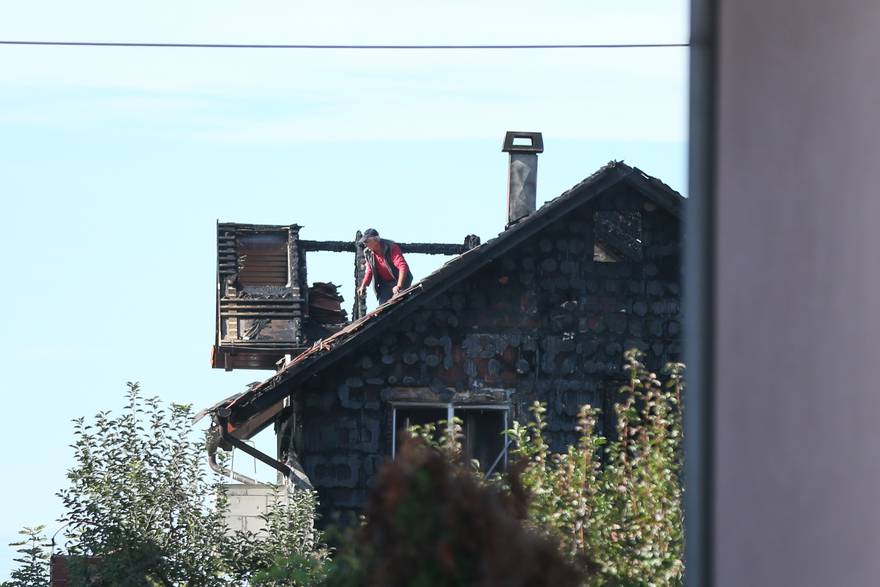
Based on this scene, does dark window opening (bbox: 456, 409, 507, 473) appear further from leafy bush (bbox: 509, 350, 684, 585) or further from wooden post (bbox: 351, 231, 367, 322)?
wooden post (bbox: 351, 231, 367, 322)

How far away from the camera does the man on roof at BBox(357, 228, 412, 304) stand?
1521 centimetres

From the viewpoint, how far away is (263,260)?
16828 mm

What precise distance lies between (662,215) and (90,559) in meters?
5.61

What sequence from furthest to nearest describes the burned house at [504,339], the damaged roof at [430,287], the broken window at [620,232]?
1. the broken window at [620,232]
2. the burned house at [504,339]
3. the damaged roof at [430,287]

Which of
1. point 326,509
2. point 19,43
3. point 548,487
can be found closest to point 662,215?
point 326,509

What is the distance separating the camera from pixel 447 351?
12.4 meters

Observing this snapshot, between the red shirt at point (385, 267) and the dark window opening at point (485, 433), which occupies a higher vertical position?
the red shirt at point (385, 267)

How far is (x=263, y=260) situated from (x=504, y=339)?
5065mm

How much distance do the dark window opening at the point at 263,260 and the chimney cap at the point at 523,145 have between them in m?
3.06

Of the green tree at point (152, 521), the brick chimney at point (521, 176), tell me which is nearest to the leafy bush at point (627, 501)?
the green tree at point (152, 521)

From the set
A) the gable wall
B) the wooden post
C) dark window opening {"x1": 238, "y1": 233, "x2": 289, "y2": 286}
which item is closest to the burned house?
the gable wall

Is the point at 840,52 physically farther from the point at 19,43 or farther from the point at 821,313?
the point at 19,43

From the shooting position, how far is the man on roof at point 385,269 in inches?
599

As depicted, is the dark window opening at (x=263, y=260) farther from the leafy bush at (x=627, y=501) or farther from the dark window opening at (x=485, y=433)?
the leafy bush at (x=627, y=501)
